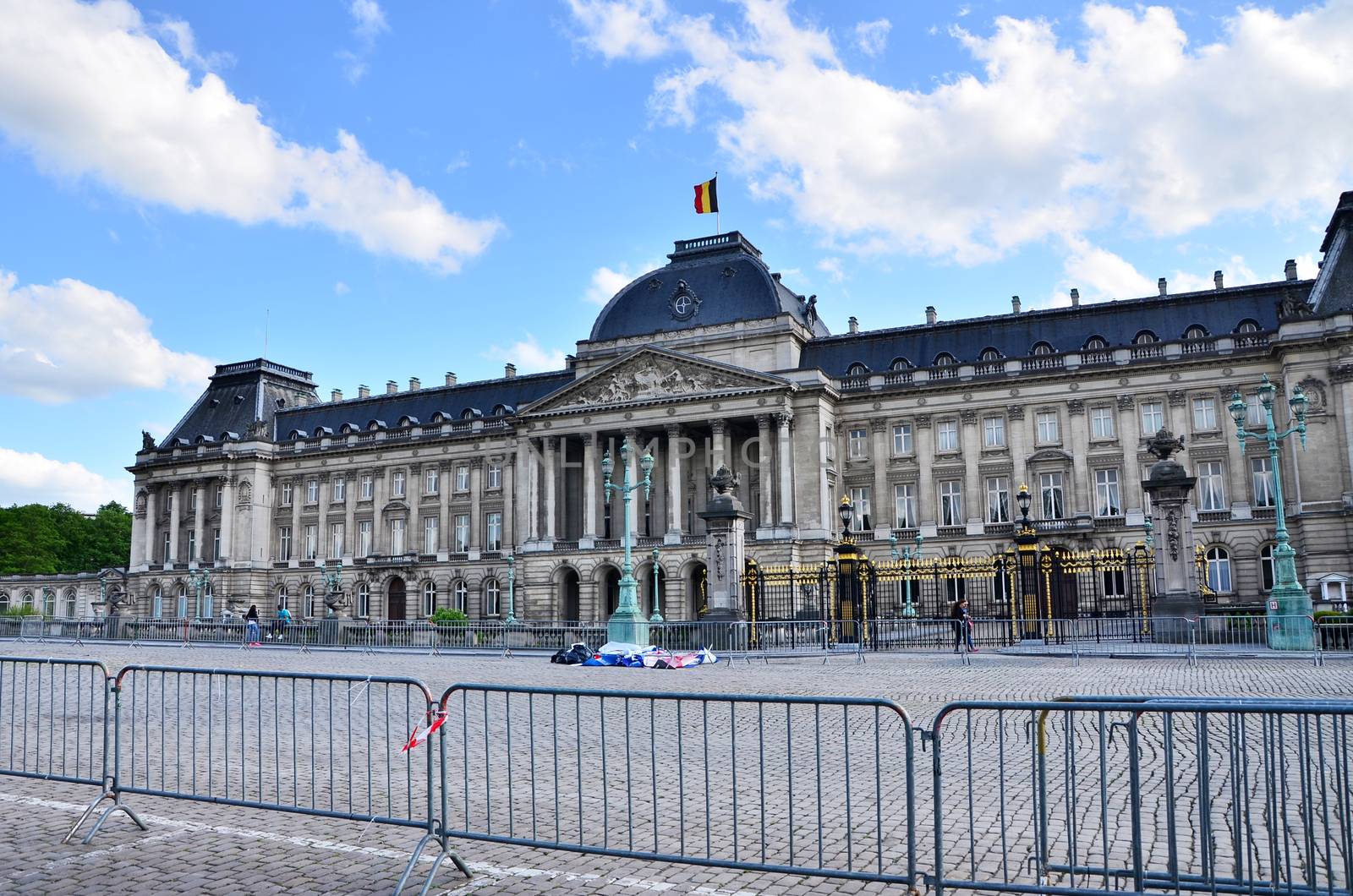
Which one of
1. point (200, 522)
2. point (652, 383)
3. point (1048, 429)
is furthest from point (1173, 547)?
point (200, 522)

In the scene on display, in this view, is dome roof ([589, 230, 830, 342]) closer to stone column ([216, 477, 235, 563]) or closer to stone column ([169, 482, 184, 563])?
A: stone column ([216, 477, 235, 563])

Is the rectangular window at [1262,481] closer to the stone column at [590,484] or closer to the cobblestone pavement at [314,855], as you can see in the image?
the stone column at [590,484]

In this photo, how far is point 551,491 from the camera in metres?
65.6

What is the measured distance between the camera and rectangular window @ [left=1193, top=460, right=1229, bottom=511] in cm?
5422

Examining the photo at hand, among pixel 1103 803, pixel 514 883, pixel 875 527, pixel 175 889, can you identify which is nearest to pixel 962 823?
pixel 1103 803

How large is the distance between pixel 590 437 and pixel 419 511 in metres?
16.8

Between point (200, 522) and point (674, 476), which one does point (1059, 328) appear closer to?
point (674, 476)

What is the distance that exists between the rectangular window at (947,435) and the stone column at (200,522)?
5220 centimetres

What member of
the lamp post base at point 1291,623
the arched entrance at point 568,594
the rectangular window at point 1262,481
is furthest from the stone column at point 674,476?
the lamp post base at point 1291,623

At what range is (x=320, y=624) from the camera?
4219cm

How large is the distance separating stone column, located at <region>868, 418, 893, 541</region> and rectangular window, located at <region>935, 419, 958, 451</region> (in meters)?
2.89

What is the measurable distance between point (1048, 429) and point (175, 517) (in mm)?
60560

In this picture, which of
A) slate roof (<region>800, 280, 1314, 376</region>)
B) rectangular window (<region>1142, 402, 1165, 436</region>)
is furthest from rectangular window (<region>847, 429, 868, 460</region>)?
rectangular window (<region>1142, 402, 1165, 436</region>)

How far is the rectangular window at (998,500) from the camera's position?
192ft
